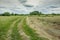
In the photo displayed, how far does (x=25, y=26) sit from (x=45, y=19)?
717 millimetres

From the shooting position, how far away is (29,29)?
16.2 ft

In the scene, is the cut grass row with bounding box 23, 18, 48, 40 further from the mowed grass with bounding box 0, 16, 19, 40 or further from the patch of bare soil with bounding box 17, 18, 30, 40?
the mowed grass with bounding box 0, 16, 19, 40

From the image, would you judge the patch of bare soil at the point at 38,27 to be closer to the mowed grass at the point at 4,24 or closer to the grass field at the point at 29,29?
the grass field at the point at 29,29

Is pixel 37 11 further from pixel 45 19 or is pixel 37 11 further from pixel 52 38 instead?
pixel 52 38

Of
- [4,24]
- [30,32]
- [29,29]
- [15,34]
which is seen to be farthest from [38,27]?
[4,24]

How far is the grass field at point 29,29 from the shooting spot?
14.8 ft

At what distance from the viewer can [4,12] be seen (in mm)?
5125

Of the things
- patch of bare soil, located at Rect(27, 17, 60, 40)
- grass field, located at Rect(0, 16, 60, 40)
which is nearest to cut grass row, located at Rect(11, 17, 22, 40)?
grass field, located at Rect(0, 16, 60, 40)

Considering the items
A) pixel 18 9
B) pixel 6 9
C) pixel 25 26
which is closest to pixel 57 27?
pixel 25 26

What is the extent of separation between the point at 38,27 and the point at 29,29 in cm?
34

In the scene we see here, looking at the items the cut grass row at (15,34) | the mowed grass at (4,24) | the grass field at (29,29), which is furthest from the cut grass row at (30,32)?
the mowed grass at (4,24)

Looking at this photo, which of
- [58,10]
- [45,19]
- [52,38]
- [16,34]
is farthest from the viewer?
[45,19]

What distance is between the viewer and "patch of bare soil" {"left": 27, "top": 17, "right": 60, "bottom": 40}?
4523mm

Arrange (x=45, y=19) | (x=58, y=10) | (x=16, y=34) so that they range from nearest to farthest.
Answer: (x=16, y=34)
(x=58, y=10)
(x=45, y=19)
